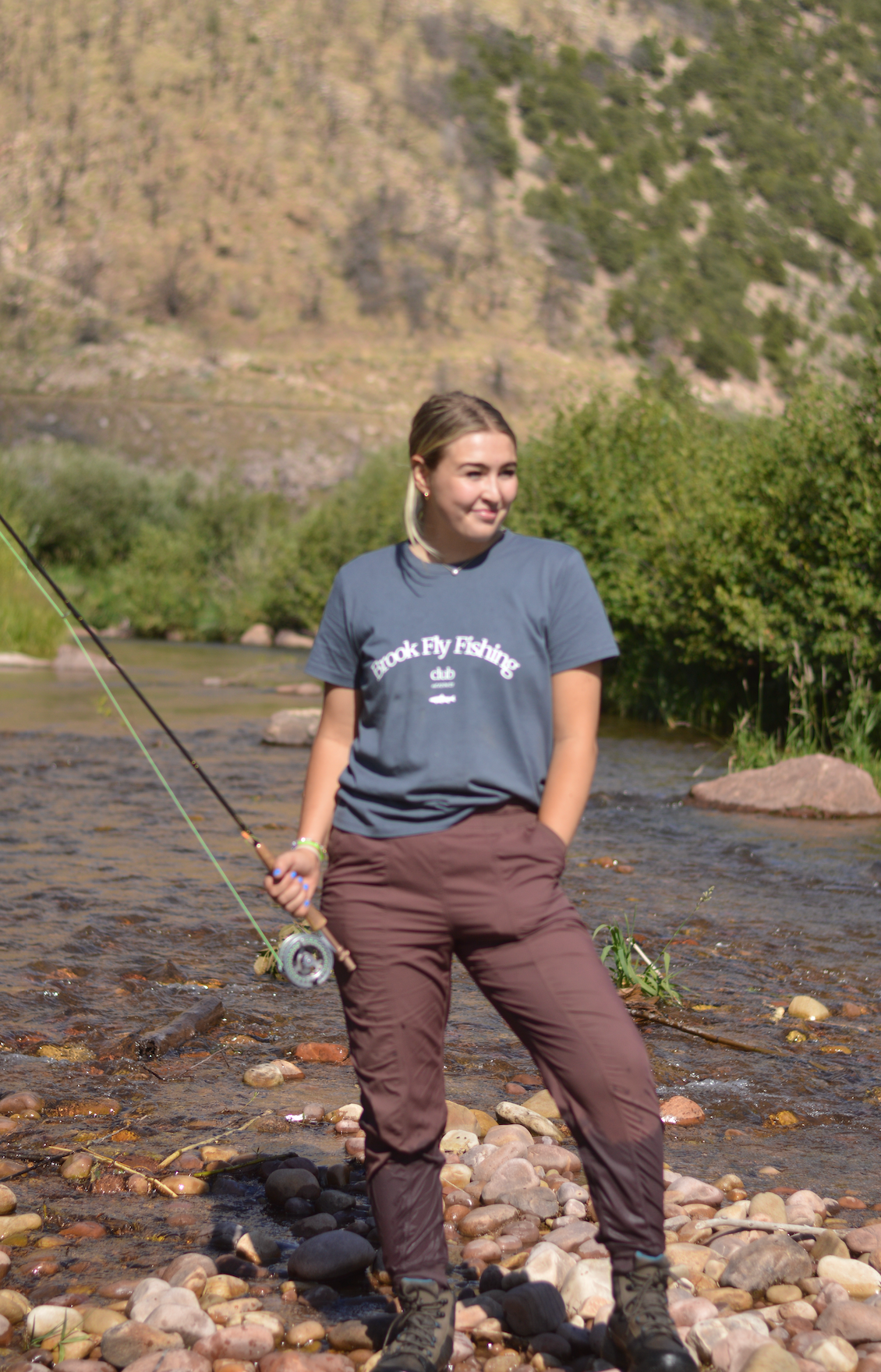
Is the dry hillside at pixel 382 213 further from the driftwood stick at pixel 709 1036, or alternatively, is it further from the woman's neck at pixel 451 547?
the woman's neck at pixel 451 547

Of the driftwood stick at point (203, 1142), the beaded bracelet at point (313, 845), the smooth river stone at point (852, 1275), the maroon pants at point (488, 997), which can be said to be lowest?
the driftwood stick at point (203, 1142)

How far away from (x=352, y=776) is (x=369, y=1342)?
1.19 m

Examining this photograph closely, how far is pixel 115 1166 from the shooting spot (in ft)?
12.0

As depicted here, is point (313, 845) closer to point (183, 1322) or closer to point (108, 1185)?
point (183, 1322)

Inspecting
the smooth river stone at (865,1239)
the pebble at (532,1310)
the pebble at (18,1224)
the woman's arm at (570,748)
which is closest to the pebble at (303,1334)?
the pebble at (532,1310)

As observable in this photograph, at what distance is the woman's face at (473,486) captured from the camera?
2.86 meters

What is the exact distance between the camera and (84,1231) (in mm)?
3326

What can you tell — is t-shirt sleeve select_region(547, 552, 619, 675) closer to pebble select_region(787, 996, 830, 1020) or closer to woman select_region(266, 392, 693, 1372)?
woman select_region(266, 392, 693, 1372)

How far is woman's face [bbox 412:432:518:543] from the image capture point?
112 inches

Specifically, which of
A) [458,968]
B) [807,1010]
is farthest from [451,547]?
[458,968]

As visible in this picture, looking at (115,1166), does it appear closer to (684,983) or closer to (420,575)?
(420,575)

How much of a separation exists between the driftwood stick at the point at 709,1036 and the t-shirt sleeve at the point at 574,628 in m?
2.51

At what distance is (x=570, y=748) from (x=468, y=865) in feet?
1.11

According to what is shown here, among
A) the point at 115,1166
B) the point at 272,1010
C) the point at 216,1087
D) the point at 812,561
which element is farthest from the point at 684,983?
the point at 812,561
